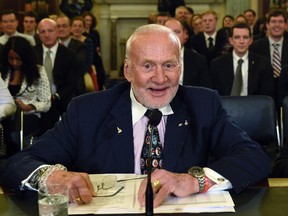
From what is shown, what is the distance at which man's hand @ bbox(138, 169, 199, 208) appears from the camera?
6.49ft

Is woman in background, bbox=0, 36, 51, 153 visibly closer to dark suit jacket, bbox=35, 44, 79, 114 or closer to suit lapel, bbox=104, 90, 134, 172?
dark suit jacket, bbox=35, 44, 79, 114

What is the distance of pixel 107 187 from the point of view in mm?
2150

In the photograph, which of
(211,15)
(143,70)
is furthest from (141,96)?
(211,15)

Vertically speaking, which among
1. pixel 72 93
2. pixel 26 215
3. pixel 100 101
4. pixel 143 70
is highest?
pixel 143 70

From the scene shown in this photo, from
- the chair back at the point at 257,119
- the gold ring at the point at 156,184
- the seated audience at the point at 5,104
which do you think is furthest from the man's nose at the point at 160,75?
the seated audience at the point at 5,104

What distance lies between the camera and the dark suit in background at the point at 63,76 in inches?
225

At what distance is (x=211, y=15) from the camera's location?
329 inches

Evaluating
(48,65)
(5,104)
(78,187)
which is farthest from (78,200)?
(48,65)

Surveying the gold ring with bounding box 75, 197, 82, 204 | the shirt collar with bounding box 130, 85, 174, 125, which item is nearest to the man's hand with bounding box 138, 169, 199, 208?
the gold ring with bounding box 75, 197, 82, 204

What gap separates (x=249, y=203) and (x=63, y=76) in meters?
4.25

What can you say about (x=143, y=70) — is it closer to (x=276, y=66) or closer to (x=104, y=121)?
(x=104, y=121)

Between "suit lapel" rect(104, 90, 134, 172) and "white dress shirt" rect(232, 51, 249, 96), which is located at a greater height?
"suit lapel" rect(104, 90, 134, 172)

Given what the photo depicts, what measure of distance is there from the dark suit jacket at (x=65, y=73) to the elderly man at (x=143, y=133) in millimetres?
3206

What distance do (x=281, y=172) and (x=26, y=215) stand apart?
1220 mm
